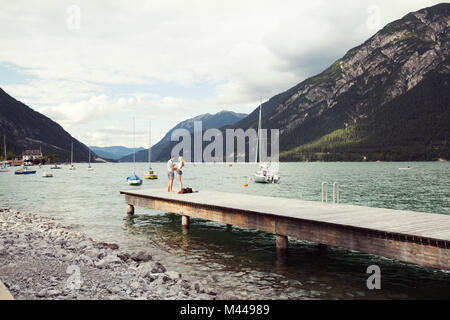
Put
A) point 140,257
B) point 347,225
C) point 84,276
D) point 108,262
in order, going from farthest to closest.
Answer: point 140,257
point 108,262
point 347,225
point 84,276

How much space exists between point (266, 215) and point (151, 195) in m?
10.2

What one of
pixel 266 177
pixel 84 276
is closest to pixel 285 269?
pixel 84 276

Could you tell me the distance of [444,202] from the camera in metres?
37.1

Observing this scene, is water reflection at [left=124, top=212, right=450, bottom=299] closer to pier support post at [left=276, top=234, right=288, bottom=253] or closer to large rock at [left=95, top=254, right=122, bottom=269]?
pier support post at [left=276, top=234, right=288, bottom=253]

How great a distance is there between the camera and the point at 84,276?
1027cm

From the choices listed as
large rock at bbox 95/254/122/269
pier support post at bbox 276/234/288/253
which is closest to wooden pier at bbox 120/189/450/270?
pier support post at bbox 276/234/288/253

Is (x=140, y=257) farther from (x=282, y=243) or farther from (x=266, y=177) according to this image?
(x=266, y=177)

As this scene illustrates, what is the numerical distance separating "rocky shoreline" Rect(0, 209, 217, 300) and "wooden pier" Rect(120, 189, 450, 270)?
4.73m

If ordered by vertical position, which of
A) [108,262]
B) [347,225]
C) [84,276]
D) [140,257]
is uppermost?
[347,225]

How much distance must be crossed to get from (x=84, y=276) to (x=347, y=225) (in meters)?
8.40
